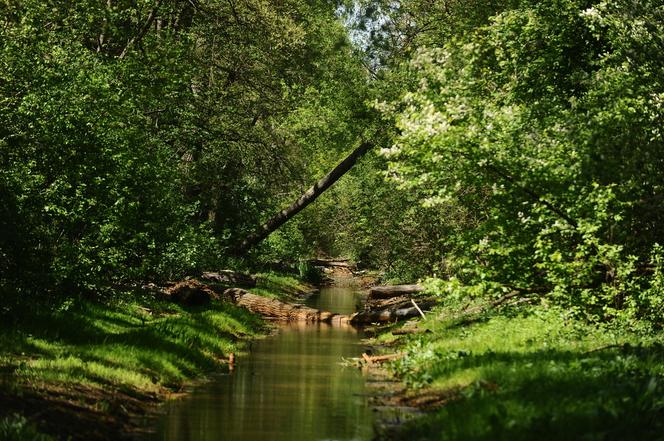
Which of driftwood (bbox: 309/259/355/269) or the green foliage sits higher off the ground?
driftwood (bbox: 309/259/355/269)

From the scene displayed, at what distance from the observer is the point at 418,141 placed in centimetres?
1680

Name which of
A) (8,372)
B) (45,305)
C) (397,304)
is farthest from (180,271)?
(8,372)

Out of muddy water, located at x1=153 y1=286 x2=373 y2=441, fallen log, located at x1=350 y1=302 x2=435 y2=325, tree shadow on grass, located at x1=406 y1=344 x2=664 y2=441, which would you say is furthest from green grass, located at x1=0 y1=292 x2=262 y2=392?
fallen log, located at x1=350 y1=302 x2=435 y2=325

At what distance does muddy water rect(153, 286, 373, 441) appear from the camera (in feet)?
35.4

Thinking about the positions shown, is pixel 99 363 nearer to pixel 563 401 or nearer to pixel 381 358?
pixel 381 358

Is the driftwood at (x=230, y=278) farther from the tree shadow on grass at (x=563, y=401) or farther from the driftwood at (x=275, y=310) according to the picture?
the tree shadow on grass at (x=563, y=401)

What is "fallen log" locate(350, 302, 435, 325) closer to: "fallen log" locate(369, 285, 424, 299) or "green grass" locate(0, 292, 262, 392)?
"fallen log" locate(369, 285, 424, 299)

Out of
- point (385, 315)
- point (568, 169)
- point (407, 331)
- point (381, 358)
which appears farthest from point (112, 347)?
point (385, 315)

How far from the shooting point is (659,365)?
1124cm

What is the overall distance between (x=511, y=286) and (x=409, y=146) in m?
3.94

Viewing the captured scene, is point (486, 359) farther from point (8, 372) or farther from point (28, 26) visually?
point (28, 26)

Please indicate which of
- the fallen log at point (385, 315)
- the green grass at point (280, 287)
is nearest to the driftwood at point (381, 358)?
the fallen log at point (385, 315)

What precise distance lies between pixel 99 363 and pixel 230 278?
2013 cm

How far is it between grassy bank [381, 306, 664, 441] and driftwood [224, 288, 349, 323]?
12.6m
